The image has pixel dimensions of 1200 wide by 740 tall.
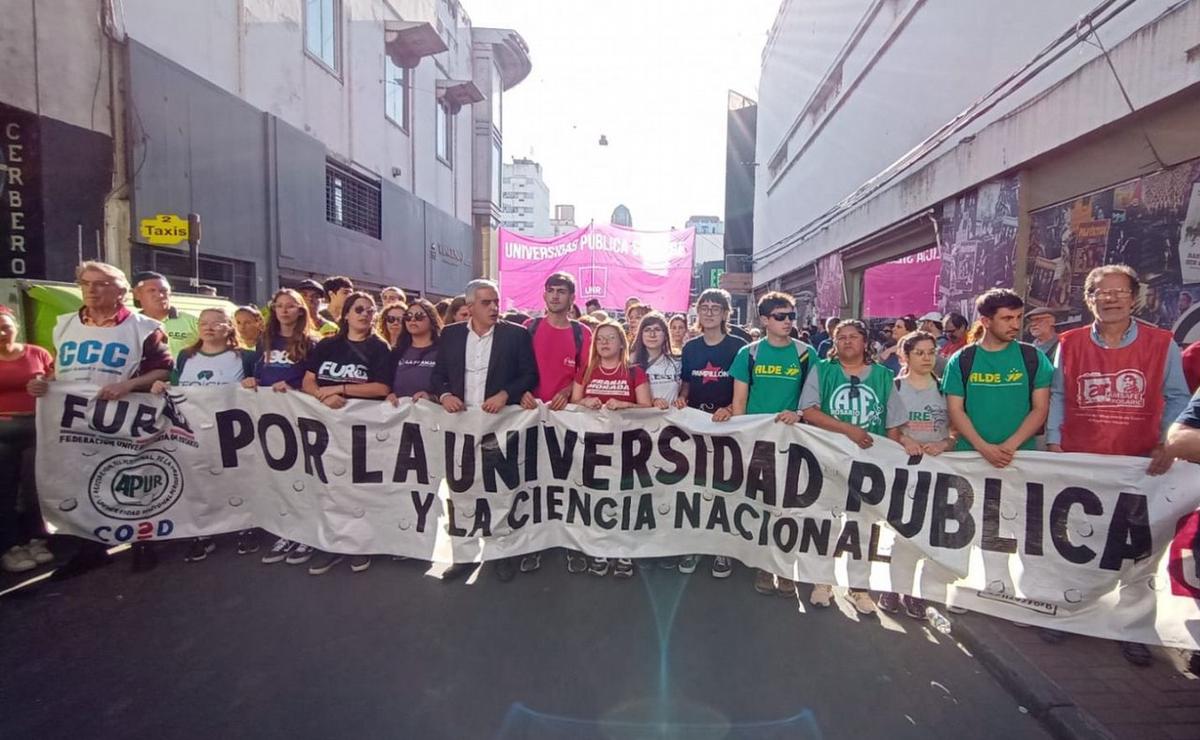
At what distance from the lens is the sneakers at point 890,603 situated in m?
4.28

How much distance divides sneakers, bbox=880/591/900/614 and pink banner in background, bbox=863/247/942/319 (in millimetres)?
10433

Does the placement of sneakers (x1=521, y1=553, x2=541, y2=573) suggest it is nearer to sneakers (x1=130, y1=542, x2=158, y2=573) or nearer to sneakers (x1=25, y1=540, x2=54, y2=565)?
sneakers (x1=130, y1=542, x2=158, y2=573)

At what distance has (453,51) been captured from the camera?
2497 centimetres

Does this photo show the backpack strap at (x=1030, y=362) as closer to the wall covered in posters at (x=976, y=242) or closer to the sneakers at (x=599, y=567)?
the sneakers at (x=599, y=567)

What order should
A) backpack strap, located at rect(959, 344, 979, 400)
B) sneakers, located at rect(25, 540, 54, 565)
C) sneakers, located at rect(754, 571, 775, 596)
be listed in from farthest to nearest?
sneakers, located at rect(25, 540, 54, 565), sneakers, located at rect(754, 571, 775, 596), backpack strap, located at rect(959, 344, 979, 400)

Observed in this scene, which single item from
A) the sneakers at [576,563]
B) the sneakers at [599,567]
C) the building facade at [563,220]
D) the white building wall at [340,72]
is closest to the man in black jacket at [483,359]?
the sneakers at [576,563]

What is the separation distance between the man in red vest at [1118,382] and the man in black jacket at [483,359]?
3.33 meters

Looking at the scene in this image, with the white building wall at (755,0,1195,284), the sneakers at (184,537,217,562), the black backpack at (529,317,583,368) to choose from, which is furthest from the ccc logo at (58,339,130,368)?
the white building wall at (755,0,1195,284)

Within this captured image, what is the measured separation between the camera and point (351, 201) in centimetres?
1709

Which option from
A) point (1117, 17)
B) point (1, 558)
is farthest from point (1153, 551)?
point (1, 558)

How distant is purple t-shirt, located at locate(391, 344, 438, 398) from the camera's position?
5027 millimetres

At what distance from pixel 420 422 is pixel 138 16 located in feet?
28.3

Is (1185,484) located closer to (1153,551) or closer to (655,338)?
(1153,551)

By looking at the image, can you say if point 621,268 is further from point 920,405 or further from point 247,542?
point 247,542
